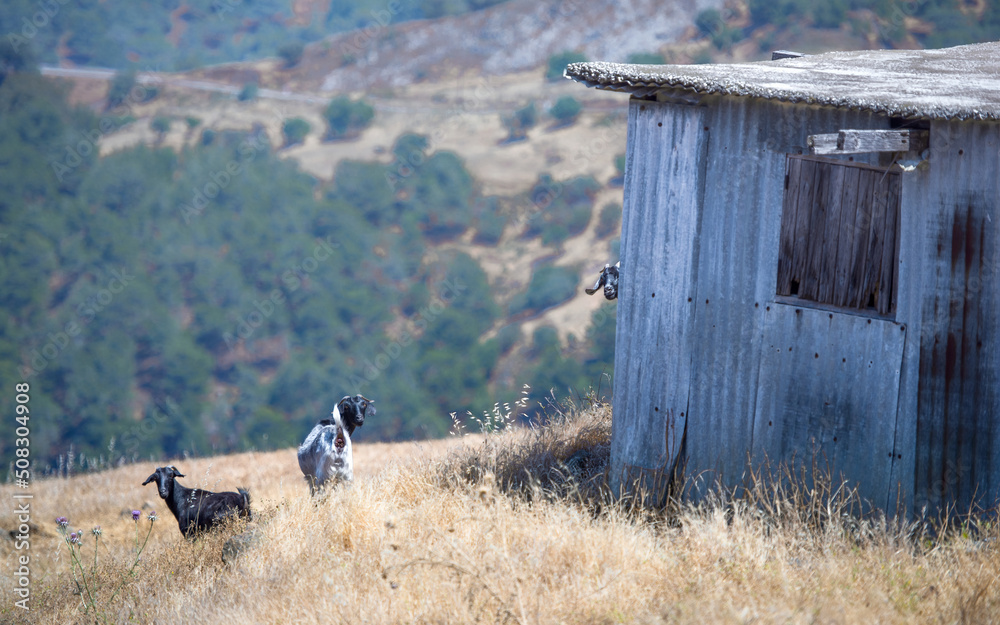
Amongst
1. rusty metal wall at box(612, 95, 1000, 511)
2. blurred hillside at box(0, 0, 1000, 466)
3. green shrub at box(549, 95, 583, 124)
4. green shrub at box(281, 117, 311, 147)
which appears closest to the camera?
rusty metal wall at box(612, 95, 1000, 511)

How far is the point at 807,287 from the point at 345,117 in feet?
241

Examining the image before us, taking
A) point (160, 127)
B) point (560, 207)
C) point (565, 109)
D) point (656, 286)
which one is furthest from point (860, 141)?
point (160, 127)

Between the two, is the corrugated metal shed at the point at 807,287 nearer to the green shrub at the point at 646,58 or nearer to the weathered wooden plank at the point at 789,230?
the weathered wooden plank at the point at 789,230

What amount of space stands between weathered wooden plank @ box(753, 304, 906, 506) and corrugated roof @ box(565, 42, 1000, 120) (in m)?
1.37

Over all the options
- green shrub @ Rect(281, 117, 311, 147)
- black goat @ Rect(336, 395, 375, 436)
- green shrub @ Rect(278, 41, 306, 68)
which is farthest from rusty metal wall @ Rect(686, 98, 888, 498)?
green shrub @ Rect(278, 41, 306, 68)

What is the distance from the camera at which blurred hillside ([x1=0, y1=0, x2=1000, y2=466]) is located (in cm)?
5572

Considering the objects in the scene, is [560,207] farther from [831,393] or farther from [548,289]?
[831,393]

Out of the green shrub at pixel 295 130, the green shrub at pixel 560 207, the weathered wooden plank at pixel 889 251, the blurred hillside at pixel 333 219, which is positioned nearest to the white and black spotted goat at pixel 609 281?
the weathered wooden plank at pixel 889 251

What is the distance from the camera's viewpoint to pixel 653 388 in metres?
5.84

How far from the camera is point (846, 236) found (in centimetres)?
570

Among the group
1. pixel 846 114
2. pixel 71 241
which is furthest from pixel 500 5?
pixel 846 114

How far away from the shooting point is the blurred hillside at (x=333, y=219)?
55719mm

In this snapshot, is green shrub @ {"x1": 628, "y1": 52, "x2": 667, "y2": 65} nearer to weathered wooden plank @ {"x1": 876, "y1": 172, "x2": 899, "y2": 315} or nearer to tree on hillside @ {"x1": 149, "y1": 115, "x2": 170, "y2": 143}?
tree on hillside @ {"x1": 149, "y1": 115, "x2": 170, "y2": 143}

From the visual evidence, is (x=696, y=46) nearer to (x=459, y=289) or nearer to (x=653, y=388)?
(x=459, y=289)
